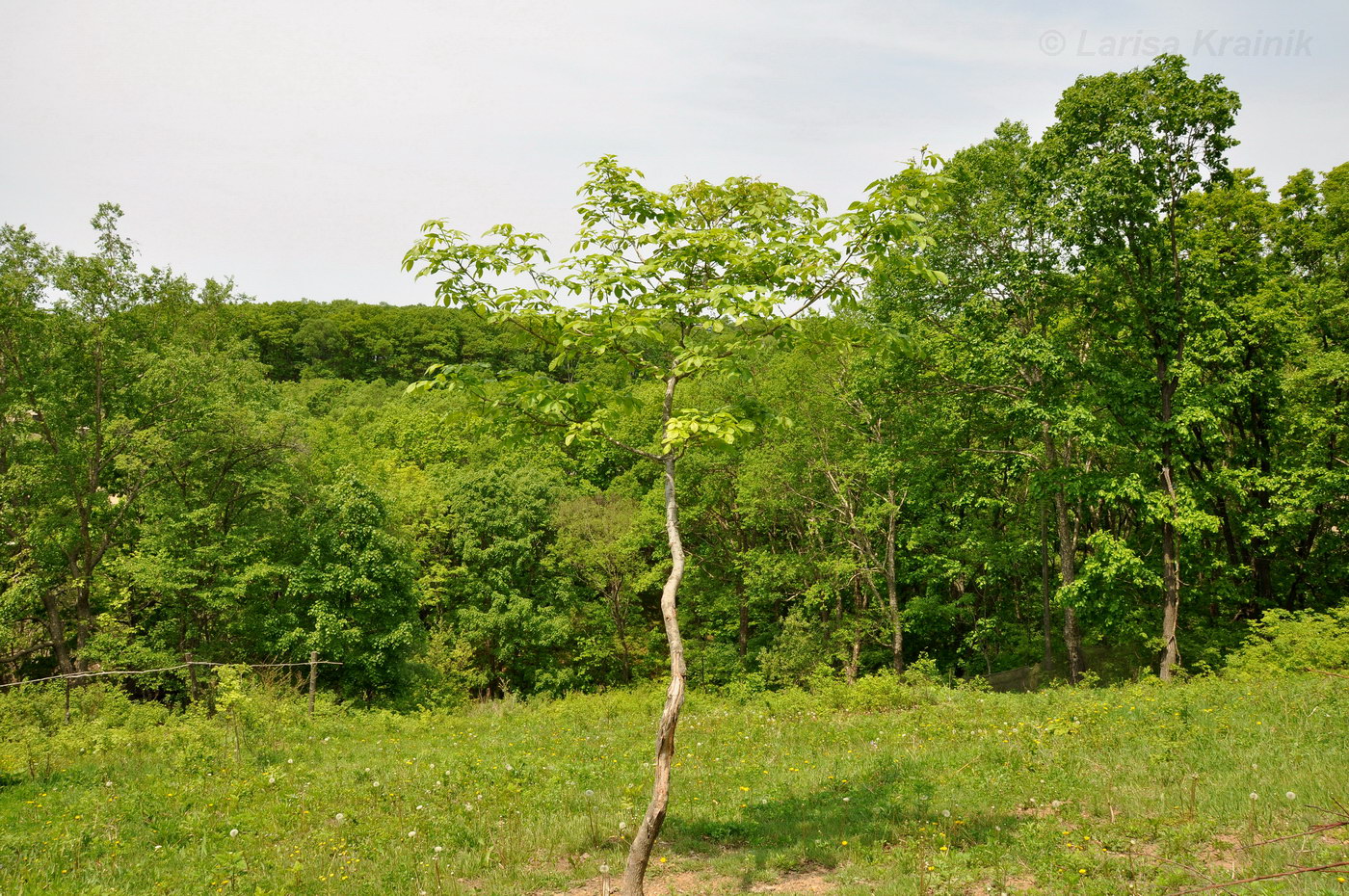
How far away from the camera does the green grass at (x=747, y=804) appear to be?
6871 mm

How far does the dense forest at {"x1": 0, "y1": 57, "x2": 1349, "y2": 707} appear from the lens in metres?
18.6

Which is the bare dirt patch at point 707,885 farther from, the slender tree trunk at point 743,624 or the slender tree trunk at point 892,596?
the slender tree trunk at point 743,624

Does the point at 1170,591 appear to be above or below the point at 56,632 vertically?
above

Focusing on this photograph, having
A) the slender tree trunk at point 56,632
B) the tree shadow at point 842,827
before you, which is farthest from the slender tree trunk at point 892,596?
the slender tree trunk at point 56,632

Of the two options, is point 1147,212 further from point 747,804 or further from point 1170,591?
point 747,804

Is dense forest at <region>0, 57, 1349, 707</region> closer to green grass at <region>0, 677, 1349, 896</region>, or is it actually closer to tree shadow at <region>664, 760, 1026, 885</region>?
green grass at <region>0, 677, 1349, 896</region>

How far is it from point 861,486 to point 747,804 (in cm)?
2059

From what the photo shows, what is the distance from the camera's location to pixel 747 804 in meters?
9.06

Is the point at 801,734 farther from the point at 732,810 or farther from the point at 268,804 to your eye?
the point at 268,804

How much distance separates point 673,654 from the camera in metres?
6.79

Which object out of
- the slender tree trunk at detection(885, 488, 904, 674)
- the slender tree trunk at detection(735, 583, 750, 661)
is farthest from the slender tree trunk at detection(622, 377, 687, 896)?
the slender tree trunk at detection(735, 583, 750, 661)

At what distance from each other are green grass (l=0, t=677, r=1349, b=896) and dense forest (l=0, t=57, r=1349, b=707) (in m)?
5.74

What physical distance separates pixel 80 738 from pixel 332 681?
14.9m

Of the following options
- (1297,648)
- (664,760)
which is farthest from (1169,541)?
(664,760)
